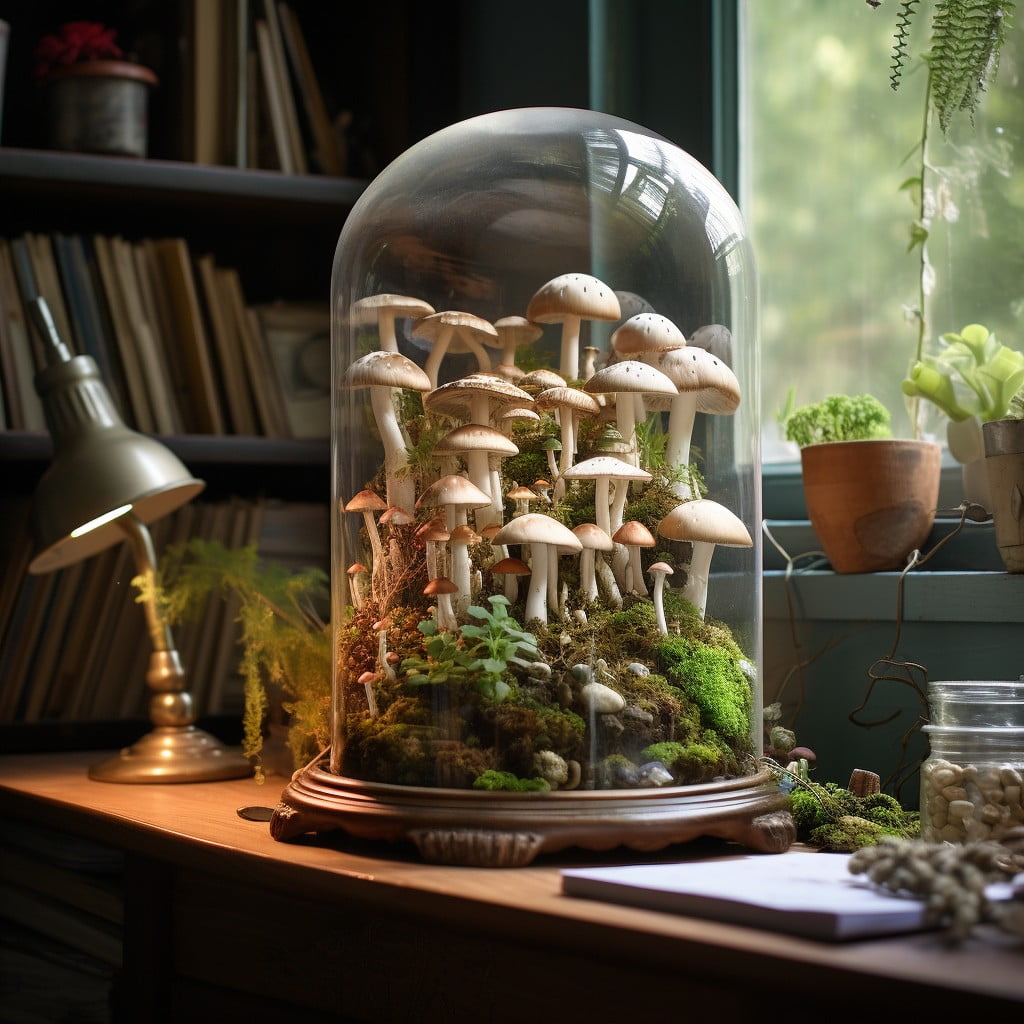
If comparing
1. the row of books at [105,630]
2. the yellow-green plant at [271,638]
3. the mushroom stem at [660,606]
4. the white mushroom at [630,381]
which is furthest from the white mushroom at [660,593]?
the row of books at [105,630]

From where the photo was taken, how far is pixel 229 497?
6.48 feet

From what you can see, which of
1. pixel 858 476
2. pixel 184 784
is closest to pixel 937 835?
pixel 858 476

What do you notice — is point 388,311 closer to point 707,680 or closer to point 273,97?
point 707,680

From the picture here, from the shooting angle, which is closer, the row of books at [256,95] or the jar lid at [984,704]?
the jar lid at [984,704]

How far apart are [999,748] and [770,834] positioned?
196 millimetres

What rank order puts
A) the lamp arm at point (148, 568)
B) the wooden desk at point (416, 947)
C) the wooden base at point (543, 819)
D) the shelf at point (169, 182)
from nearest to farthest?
1. the wooden desk at point (416, 947)
2. the wooden base at point (543, 819)
3. the lamp arm at point (148, 568)
4. the shelf at point (169, 182)

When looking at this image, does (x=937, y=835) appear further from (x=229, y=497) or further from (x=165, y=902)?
(x=229, y=497)

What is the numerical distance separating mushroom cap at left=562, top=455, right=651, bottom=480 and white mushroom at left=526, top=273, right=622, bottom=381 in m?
0.15

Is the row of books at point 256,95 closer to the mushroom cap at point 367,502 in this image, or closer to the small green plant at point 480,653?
the mushroom cap at point 367,502

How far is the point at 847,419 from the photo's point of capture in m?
1.39

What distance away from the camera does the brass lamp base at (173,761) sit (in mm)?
1442

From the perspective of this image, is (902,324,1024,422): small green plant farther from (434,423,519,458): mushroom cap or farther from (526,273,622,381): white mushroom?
(434,423,519,458): mushroom cap

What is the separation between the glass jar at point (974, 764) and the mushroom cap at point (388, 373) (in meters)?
0.53

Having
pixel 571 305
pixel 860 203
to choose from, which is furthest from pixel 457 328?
pixel 860 203
